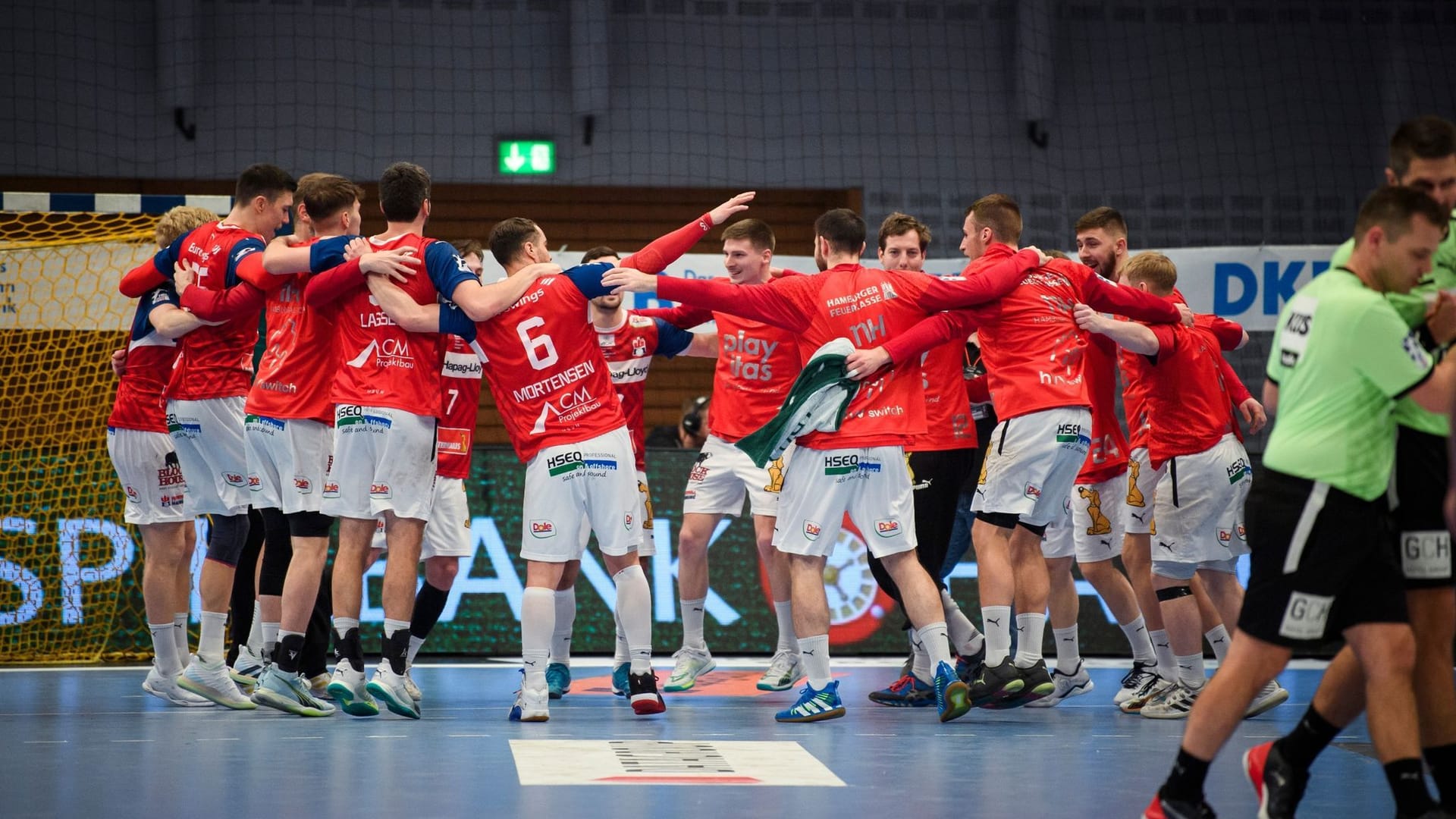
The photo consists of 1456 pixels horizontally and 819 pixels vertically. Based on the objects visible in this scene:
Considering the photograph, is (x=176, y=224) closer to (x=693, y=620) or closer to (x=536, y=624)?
(x=536, y=624)

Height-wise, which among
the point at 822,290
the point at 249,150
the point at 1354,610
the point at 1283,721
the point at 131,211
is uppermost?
the point at 249,150

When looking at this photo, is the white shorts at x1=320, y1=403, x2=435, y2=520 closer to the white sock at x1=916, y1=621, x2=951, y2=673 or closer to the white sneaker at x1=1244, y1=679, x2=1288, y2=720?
the white sock at x1=916, y1=621, x2=951, y2=673

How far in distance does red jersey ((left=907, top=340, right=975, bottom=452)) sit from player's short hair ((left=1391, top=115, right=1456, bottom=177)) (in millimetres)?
3253

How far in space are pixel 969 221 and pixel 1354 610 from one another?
354cm

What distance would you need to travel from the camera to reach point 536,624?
632 centimetres

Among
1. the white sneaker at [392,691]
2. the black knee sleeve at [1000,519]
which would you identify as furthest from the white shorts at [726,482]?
the white sneaker at [392,691]

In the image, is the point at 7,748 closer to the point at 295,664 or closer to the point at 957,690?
the point at 295,664

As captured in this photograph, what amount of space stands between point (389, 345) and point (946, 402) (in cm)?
295

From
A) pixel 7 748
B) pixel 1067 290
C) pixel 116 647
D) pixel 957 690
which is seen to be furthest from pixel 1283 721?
pixel 116 647

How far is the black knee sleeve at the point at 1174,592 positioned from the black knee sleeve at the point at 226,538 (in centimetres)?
462

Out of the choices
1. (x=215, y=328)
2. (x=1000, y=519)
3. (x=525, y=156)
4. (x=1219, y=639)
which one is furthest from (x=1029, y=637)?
(x=525, y=156)

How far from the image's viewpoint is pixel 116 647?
9.56 meters

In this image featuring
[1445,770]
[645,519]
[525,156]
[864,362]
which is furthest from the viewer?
[525,156]

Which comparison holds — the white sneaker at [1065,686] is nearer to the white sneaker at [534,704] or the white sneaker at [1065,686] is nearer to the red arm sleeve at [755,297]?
the red arm sleeve at [755,297]
